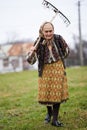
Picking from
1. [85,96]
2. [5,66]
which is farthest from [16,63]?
[85,96]

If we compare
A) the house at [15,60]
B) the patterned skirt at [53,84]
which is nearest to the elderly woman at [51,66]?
the patterned skirt at [53,84]

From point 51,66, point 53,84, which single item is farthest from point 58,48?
point 53,84

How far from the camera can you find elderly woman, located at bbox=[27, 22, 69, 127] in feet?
21.2

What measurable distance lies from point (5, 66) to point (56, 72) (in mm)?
59903

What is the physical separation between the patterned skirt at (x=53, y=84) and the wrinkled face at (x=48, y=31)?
1.54 feet

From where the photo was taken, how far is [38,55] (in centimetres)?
659

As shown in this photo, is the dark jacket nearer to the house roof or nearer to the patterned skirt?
the patterned skirt

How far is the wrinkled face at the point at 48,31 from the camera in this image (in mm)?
6406

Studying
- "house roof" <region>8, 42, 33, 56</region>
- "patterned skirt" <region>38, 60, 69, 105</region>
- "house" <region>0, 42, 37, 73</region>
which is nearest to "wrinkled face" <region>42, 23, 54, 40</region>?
"patterned skirt" <region>38, 60, 69, 105</region>

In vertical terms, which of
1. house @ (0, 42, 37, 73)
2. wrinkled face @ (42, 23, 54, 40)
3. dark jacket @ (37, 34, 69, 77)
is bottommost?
house @ (0, 42, 37, 73)

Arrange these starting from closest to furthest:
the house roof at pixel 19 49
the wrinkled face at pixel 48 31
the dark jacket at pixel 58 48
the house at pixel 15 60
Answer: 1. the wrinkled face at pixel 48 31
2. the dark jacket at pixel 58 48
3. the house at pixel 15 60
4. the house roof at pixel 19 49

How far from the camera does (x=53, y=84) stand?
6492 mm

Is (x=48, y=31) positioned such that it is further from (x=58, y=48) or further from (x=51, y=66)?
(x=51, y=66)

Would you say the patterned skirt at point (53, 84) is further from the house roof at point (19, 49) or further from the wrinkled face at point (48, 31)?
the house roof at point (19, 49)
